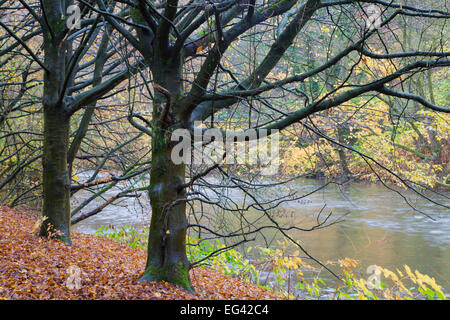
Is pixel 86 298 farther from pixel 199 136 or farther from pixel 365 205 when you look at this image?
pixel 365 205

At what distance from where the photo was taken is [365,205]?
48.5 ft

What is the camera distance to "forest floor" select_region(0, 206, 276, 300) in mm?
3596

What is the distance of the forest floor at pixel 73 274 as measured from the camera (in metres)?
3.60

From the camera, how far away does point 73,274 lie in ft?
12.7

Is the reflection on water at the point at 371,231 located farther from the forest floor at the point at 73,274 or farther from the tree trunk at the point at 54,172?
the forest floor at the point at 73,274

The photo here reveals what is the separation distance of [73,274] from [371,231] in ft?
32.2

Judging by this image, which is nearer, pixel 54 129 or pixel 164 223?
pixel 164 223

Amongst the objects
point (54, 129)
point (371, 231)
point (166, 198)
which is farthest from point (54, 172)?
point (371, 231)

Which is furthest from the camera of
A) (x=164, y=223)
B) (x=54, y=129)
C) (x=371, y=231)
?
(x=371, y=231)

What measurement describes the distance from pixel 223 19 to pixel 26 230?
4.62 metres

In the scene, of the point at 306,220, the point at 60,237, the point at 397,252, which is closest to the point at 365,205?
the point at 306,220

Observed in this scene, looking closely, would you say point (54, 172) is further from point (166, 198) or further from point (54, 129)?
point (166, 198)

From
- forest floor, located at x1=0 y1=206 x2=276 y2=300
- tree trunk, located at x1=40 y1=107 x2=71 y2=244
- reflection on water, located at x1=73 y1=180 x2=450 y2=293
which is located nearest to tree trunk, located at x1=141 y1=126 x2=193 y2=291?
forest floor, located at x1=0 y1=206 x2=276 y2=300

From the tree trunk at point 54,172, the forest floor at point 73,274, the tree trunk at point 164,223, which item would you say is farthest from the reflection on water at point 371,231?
the tree trunk at point 164,223
